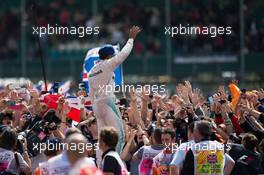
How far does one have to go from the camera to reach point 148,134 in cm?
1480

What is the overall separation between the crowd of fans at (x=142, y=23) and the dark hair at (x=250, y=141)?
63.2 ft

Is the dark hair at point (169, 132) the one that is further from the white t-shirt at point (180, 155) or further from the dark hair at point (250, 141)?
the dark hair at point (250, 141)

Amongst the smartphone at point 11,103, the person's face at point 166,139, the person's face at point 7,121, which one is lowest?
the person's face at point 166,139

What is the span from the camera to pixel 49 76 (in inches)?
1308

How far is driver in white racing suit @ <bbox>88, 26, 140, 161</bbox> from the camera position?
13.9 metres

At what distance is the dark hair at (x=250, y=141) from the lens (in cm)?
1334

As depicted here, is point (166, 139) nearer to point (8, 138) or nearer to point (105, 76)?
point (105, 76)

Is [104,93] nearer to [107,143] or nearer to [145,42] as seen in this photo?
[107,143]

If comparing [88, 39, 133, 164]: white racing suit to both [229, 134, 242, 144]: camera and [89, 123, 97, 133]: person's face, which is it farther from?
[229, 134, 242, 144]: camera

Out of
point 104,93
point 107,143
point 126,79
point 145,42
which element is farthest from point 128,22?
point 107,143

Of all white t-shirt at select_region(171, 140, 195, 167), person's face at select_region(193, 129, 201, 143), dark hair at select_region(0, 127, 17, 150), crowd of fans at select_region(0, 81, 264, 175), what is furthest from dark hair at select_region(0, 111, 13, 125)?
person's face at select_region(193, 129, 201, 143)

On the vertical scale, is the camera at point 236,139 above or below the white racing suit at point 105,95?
below

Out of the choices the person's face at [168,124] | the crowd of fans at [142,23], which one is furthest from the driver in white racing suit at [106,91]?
the crowd of fans at [142,23]

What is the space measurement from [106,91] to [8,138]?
2010mm
